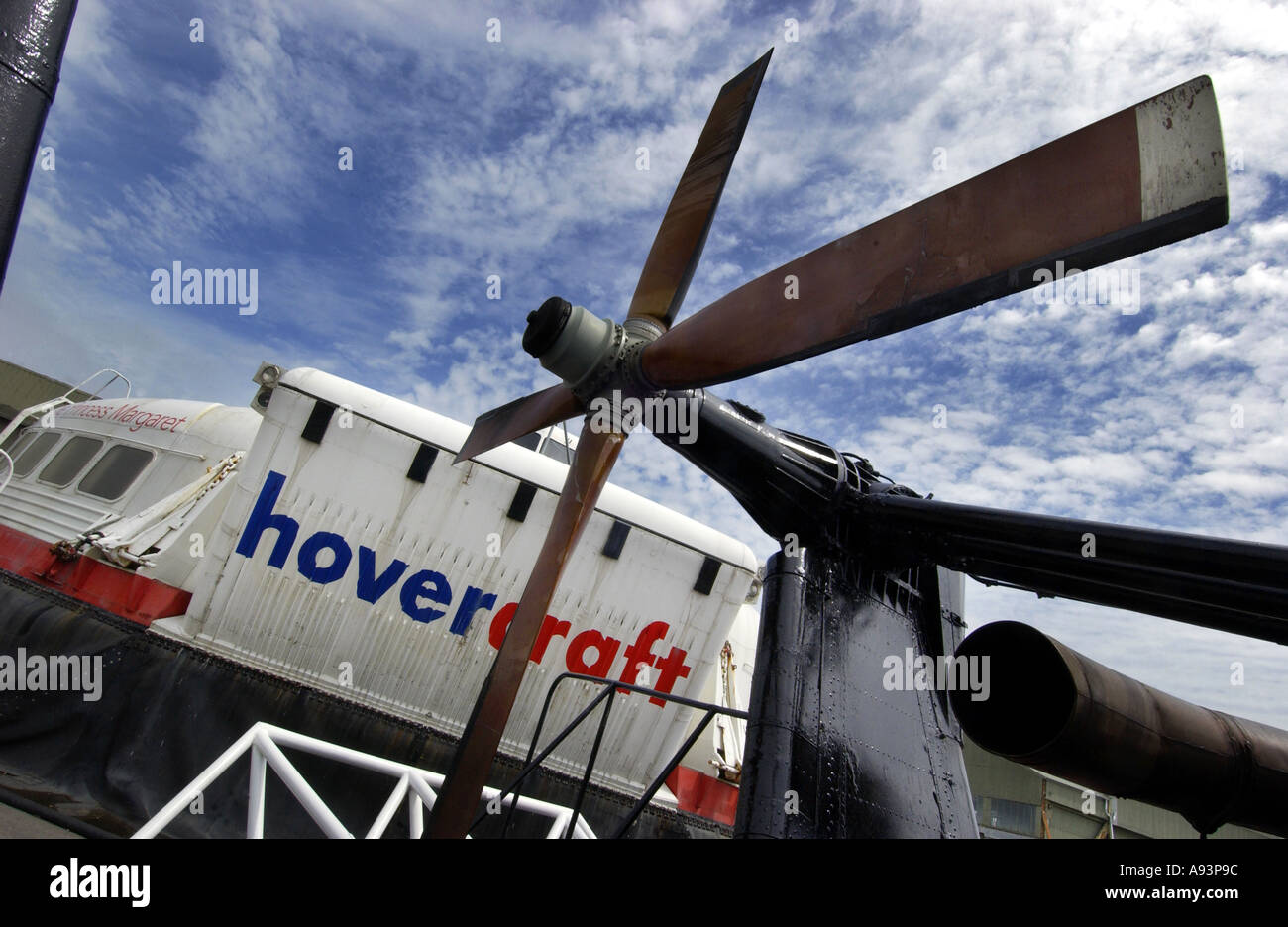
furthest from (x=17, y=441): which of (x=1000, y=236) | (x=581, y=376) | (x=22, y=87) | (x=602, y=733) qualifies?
(x=1000, y=236)

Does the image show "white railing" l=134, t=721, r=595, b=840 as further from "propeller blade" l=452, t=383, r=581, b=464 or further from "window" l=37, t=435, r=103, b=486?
"window" l=37, t=435, r=103, b=486

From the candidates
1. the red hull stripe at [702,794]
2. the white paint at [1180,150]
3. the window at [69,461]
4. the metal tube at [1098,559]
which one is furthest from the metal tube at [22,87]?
the window at [69,461]

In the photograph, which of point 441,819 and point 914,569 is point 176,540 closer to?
point 441,819

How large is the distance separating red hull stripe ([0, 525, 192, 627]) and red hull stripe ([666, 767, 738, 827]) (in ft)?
25.6

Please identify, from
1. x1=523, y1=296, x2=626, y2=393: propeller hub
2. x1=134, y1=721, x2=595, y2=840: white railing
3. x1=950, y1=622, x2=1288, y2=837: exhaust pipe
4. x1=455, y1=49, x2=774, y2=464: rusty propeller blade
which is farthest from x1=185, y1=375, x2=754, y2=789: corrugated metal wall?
x1=950, y1=622, x2=1288, y2=837: exhaust pipe

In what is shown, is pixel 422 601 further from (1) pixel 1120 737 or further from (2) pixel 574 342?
(1) pixel 1120 737

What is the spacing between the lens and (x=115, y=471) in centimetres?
1238

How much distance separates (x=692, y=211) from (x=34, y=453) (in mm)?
16094

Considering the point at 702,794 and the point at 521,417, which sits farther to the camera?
the point at 702,794

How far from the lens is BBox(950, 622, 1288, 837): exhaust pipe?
12.9 ft

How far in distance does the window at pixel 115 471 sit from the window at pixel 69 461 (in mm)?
468

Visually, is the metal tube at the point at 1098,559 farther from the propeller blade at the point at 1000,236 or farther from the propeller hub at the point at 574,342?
the propeller hub at the point at 574,342

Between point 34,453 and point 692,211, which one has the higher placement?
point 692,211
